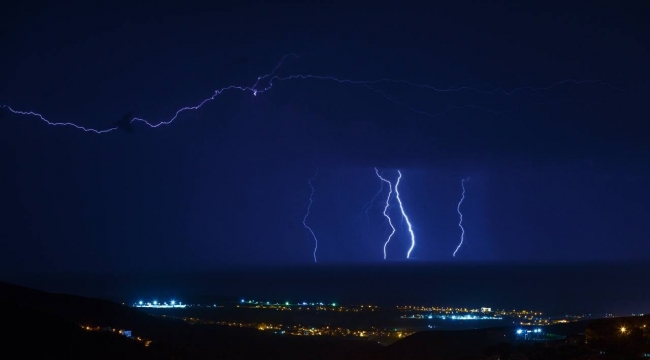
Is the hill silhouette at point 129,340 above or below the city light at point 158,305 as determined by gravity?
below

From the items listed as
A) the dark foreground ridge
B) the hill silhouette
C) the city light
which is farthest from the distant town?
the hill silhouette

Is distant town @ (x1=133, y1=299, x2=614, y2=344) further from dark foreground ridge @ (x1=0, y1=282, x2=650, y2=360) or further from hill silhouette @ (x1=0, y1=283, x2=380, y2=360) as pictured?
hill silhouette @ (x1=0, y1=283, x2=380, y2=360)

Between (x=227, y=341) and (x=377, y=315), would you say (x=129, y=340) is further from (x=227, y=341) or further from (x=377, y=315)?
(x=377, y=315)

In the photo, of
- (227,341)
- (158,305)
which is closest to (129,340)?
(227,341)

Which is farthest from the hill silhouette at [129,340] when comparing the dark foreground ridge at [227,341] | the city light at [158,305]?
the city light at [158,305]

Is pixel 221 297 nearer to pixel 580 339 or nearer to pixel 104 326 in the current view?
pixel 104 326

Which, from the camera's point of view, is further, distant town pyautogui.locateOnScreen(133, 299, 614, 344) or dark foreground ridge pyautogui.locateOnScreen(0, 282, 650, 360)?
distant town pyautogui.locateOnScreen(133, 299, 614, 344)

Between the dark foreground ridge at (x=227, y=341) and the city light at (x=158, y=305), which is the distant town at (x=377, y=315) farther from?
the dark foreground ridge at (x=227, y=341)

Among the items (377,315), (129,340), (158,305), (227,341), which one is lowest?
(227,341)

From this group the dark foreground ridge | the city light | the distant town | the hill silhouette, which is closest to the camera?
the dark foreground ridge
